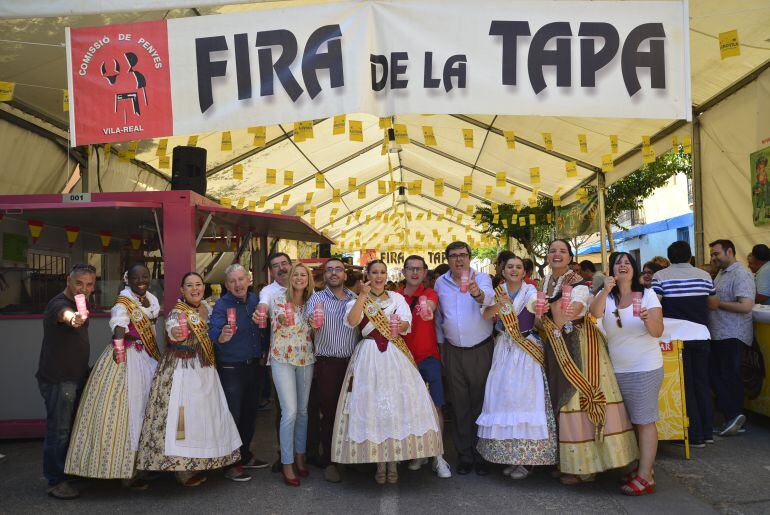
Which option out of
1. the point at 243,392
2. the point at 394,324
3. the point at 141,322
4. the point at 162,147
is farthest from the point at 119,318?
the point at 162,147

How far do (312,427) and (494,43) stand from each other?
133 inches

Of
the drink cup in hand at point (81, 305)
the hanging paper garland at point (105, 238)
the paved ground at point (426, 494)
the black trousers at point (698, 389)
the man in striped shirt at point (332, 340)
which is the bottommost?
the paved ground at point (426, 494)

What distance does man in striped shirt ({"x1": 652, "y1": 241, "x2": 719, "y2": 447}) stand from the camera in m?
5.99

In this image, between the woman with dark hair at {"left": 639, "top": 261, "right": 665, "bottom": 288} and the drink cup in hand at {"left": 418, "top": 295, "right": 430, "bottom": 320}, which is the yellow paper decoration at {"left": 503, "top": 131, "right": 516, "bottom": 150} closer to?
the woman with dark hair at {"left": 639, "top": 261, "right": 665, "bottom": 288}

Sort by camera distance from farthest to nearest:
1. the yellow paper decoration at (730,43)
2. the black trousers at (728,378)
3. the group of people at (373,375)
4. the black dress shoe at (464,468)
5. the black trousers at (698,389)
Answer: the black trousers at (728,378) < the black trousers at (698,389) < the yellow paper decoration at (730,43) < the black dress shoe at (464,468) < the group of people at (373,375)

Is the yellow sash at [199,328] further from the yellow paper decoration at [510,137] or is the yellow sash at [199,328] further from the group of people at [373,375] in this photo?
the yellow paper decoration at [510,137]

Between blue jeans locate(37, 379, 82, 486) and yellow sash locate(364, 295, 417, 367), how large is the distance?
7.27 feet

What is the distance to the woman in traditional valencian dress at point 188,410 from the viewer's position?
4691 mm

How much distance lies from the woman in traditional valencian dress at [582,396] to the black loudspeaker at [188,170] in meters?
4.89

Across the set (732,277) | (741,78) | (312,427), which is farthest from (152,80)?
(741,78)

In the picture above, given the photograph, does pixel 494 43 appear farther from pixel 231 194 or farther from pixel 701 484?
pixel 231 194

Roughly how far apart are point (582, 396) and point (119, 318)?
3356 millimetres

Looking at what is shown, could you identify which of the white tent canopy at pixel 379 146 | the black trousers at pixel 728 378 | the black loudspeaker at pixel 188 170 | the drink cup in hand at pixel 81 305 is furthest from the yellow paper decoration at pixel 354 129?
the black trousers at pixel 728 378

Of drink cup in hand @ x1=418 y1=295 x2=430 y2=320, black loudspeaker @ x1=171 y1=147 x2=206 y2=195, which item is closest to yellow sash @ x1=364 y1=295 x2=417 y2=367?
drink cup in hand @ x1=418 y1=295 x2=430 y2=320
